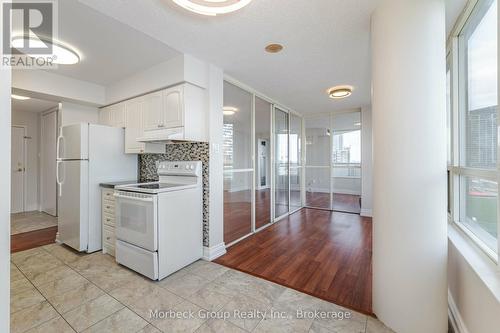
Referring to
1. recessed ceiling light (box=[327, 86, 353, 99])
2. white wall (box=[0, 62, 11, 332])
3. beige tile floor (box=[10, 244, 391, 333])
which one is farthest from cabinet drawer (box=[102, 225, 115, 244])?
recessed ceiling light (box=[327, 86, 353, 99])

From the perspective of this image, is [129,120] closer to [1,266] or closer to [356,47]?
[1,266]

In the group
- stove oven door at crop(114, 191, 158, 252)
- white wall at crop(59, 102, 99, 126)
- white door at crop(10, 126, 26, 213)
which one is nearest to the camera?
stove oven door at crop(114, 191, 158, 252)

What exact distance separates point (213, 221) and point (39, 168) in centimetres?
522

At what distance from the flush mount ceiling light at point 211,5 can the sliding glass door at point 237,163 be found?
158 centimetres

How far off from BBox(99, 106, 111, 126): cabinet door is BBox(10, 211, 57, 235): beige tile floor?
7.49 ft

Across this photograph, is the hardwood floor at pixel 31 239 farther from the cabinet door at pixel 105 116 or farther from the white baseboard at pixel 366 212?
the white baseboard at pixel 366 212

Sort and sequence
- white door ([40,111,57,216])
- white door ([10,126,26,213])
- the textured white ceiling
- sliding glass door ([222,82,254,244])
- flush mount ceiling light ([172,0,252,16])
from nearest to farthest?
flush mount ceiling light ([172,0,252,16]), the textured white ceiling, sliding glass door ([222,82,254,244]), white door ([40,111,57,216]), white door ([10,126,26,213])

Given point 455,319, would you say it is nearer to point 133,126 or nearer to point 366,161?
point 366,161

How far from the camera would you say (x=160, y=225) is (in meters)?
2.18

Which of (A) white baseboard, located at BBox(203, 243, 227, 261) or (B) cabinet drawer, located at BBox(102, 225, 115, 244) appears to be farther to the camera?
(B) cabinet drawer, located at BBox(102, 225, 115, 244)

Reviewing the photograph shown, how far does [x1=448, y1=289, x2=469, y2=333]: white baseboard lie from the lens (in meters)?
1.38

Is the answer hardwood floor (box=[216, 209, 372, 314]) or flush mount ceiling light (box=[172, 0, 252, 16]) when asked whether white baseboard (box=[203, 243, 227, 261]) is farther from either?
flush mount ceiling light (box=[172, 0, 252, 16])

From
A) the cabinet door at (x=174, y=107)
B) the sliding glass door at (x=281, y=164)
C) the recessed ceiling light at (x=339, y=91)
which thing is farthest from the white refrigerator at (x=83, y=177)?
the recessed ceiling light at (x=339, y=91)

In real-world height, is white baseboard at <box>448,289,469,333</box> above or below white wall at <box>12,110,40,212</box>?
below
